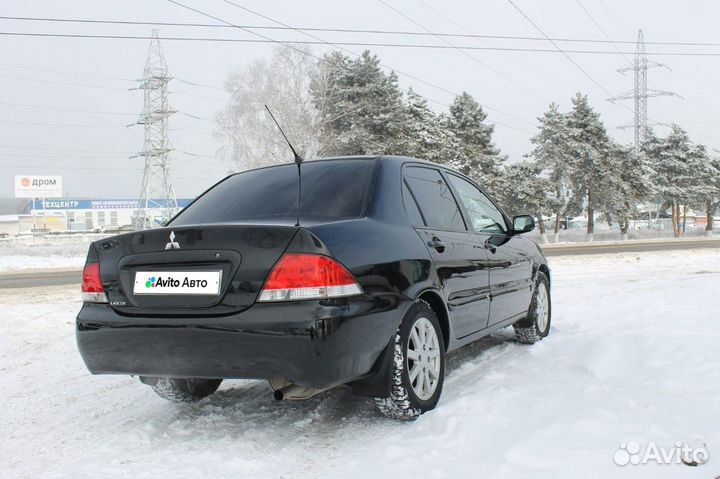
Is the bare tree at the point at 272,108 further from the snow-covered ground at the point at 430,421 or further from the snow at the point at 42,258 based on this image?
the snow-covered ground at the point at 430,421

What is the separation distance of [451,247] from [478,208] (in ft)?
3.41

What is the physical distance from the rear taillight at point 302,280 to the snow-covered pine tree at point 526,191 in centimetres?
4007

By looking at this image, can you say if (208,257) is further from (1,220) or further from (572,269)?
(1,220)

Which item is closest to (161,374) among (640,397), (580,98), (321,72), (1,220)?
(640,397)

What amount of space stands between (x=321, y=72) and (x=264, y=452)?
1448 inches

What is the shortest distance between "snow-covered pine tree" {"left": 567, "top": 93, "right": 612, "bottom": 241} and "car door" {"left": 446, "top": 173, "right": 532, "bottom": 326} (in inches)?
1586

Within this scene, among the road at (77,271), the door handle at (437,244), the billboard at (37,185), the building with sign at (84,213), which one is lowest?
the road at (77,271)

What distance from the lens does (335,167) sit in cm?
395

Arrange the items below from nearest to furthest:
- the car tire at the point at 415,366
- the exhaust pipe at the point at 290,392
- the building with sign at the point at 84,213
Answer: the exhaust pipe at the point at 290,392
the car tire at the point at 415,366
the building with sign at the point at 84,213

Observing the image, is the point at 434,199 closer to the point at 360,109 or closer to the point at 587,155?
the point at 360,109

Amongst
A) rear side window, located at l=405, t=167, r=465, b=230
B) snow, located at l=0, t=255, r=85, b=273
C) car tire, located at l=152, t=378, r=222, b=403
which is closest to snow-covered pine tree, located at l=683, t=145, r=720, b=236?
snow, located at l=0, t=255, r=85, b=273

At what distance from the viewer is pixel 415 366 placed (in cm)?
342

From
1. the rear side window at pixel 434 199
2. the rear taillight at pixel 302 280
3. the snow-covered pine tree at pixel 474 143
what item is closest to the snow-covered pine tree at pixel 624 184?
the snow-covered pine tree at pixel 474 143

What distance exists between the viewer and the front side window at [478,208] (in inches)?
185
